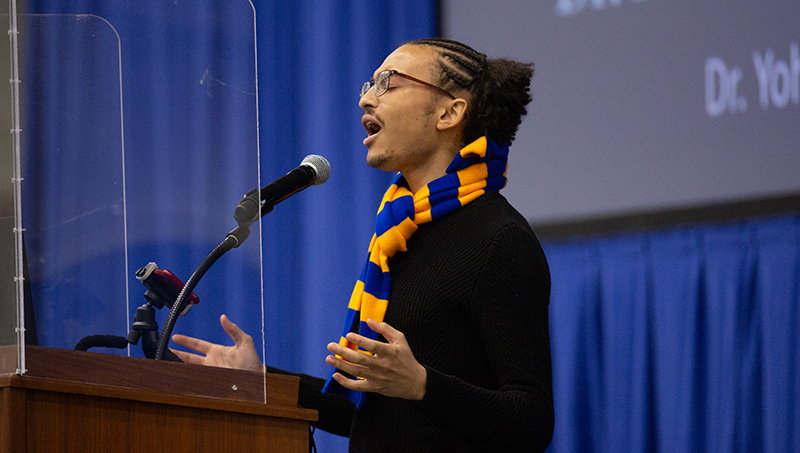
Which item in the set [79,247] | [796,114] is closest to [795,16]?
[796,114]

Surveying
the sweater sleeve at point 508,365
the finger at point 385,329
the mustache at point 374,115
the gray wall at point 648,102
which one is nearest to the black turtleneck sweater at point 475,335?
the sweater sleeve at point 508,365

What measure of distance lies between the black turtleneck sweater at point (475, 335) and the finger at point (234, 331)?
0.28 metres

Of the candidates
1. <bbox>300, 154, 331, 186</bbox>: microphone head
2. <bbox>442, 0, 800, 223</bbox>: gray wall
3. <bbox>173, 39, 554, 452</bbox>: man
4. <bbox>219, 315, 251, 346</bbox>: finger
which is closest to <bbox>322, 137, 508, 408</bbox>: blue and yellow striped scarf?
<bbox>173, 39, 554, 452</bbox>: man

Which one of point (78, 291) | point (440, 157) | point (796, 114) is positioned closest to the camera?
point (78, 291)

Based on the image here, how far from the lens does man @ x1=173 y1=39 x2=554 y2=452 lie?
46.0 inches

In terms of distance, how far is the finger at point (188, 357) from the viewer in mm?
1163

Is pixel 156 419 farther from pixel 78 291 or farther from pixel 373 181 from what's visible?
pixel 373 181

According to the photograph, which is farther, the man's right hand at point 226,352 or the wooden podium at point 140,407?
the man's right hand at point 226,352

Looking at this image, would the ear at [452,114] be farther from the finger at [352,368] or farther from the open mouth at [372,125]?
the finger at [352,368]

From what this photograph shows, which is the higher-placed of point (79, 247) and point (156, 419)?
point (79, 247)

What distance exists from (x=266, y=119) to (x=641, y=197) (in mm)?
1628

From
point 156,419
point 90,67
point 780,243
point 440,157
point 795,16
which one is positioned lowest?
point 156,419

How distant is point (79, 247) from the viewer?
120 centimetres

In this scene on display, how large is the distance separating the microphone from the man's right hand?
0.15m
